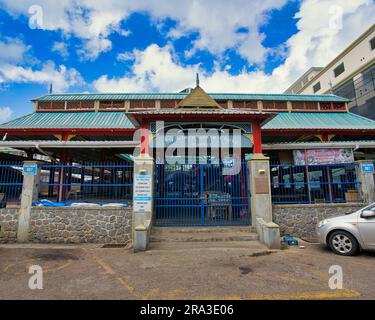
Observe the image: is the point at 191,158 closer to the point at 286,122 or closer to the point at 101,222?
the point at 101,222

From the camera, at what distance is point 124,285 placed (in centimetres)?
391

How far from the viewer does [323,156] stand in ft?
31.1

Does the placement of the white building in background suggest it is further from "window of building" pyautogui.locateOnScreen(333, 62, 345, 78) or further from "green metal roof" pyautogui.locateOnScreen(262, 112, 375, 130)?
"green metal roof" pyautogui.locateOnScreen(262, 112, 375, 130)

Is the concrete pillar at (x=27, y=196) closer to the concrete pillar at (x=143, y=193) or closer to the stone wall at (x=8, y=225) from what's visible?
the stone wall at (x=8, y=225)

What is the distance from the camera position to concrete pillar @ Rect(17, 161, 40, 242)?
22.9ft

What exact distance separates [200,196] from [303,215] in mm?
3658

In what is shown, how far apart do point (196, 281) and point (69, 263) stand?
3143 millimetres

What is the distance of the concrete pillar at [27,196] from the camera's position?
697 cm

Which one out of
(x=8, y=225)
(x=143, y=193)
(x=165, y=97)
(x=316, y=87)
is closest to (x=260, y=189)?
(x=143, y=193)

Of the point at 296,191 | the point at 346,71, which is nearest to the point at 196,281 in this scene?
the point at 296,191

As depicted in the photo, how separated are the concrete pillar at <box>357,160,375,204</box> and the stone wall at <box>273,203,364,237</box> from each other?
0.46 meters

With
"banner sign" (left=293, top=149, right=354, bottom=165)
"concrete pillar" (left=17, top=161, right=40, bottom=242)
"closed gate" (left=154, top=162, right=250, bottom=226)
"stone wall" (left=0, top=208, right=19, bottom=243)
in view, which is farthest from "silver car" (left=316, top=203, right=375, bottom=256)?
"stone wall" (left=0, top=208, right=19, bottom=243)

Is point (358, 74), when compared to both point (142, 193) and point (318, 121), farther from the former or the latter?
point (142, 193)

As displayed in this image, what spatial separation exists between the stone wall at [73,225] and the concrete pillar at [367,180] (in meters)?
8.24
